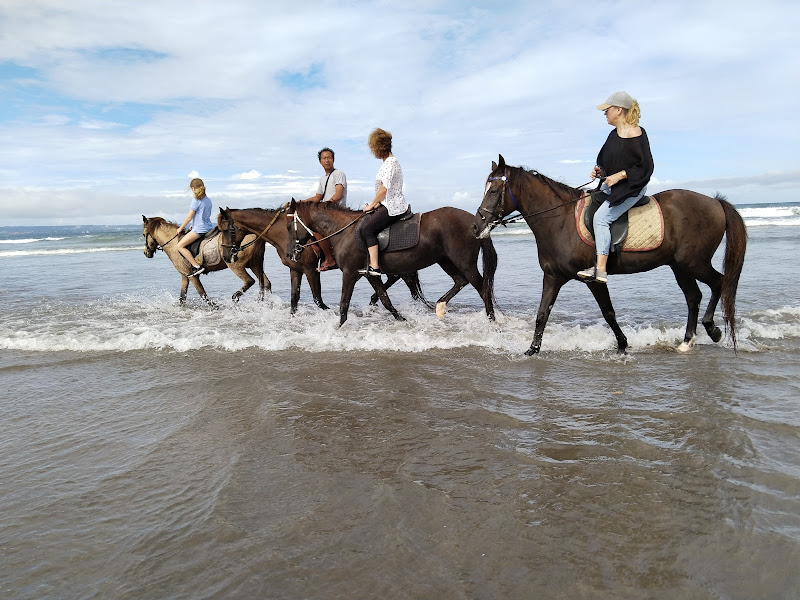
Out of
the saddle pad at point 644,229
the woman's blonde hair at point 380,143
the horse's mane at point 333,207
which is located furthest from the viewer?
the horse's mane at point 333,207

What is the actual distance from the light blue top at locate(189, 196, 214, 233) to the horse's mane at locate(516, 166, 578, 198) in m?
6.71

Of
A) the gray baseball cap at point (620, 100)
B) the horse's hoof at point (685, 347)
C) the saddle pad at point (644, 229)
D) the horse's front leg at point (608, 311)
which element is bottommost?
the horse's hoof at point (685, 347)

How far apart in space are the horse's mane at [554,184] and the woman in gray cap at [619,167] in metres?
0.52

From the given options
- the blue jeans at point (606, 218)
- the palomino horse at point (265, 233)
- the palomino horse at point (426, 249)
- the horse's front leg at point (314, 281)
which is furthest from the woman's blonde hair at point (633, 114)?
the horse's front leg at point (314, 281)

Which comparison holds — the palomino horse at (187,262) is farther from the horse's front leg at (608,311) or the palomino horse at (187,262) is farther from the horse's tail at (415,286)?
the horse's front leg at (608,311)

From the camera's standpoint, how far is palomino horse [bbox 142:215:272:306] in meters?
11.0

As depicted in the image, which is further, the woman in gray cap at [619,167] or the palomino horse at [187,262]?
the palomino horse at [187,262]

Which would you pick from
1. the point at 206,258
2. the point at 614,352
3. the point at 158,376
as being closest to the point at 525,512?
the point at 614,352

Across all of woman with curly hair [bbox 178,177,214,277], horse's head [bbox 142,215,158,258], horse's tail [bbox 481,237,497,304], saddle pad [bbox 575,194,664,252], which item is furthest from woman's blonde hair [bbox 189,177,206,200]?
saddle pad [bbox 575,194,664,252]

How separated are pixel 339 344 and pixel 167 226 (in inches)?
250

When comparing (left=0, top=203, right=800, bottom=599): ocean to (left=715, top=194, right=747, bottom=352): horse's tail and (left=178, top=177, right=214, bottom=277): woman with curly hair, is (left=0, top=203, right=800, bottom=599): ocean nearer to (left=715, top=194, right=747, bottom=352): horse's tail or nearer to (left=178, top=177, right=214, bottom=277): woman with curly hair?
(left=715, top=194, right=747, bottom=352): horse's tail

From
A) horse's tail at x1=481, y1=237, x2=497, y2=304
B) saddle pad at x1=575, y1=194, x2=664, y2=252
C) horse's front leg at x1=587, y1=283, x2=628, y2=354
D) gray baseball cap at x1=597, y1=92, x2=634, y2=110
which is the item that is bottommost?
horse's front leg at x1=587, y1=283, x2=628, y2=354

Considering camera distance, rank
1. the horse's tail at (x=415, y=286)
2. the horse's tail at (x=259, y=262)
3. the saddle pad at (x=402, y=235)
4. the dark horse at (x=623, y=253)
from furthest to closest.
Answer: the horse's tail at (x=259, y=262) < the horse's tail at (x=415, y=286) < the saddle pad at (x=402, y=235) < the dark horse at (x=623, y=253)

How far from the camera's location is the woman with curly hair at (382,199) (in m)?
7.66
